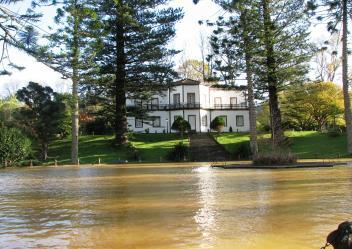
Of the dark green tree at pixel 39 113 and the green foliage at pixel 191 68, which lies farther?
the green foliage at pixel 191 68

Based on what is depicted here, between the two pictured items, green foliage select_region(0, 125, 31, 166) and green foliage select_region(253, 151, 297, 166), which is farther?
green foliage select_region(0, 125, 31, 166)

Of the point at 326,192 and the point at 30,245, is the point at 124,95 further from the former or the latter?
the point at 30,245

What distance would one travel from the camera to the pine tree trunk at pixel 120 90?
41344mm

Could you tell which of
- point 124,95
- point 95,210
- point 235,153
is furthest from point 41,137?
point 95,210

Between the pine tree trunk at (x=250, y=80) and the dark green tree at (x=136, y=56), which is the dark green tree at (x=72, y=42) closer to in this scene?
the pine tree trunk at (x=250, y=80)

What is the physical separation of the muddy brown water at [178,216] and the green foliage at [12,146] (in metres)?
19.3

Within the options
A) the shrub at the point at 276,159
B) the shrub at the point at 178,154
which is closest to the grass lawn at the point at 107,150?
the shrub at the point at 178,154

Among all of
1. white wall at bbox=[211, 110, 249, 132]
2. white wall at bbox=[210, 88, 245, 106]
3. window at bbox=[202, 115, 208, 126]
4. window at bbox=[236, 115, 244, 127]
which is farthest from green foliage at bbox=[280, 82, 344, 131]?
window at bbox=[202, 115, 208, 126]

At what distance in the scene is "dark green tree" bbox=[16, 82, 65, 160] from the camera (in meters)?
38.0

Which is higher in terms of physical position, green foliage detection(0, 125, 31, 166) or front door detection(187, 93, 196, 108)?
front door detection(187, 93, 196, 108)

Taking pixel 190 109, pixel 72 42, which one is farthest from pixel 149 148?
pixel 72 42

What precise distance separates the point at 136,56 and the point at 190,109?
17.7 m

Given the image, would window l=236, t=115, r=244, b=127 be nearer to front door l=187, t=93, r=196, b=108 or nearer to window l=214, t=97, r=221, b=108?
window l=214, t=97, r=221, b=108

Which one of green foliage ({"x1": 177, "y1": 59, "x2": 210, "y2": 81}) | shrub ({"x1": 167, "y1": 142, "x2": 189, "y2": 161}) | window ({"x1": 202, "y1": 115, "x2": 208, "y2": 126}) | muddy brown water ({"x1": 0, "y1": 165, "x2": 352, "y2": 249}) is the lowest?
muddy brown water ({"x1": 0, "y1": 165, "x2": 352, "y2": 249})
